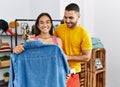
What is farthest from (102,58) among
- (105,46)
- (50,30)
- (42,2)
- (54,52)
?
(54,52)

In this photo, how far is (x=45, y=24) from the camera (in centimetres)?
168

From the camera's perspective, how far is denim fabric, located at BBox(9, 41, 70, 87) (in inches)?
53.6

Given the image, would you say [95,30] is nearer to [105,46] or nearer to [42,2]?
[105,46]

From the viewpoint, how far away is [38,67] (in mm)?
1393

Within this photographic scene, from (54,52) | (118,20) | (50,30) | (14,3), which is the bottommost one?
(54,52)

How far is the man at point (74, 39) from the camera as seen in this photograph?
1676 mm

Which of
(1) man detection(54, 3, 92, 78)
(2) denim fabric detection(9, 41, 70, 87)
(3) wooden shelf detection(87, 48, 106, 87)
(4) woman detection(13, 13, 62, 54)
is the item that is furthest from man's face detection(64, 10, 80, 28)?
(3) wooden shelf detection(87, 48, 106, 87)

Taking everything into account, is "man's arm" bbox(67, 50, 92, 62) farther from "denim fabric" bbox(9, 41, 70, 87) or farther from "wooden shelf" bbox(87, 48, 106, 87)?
"wooden shelf" bbox(87, 48, 106, 87)

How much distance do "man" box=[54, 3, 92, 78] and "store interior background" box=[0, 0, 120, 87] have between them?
1.29m

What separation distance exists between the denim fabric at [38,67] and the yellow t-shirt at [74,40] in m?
0.32

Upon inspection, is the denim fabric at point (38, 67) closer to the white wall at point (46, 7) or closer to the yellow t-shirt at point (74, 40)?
the yellow t-shirt at point (74, 40)

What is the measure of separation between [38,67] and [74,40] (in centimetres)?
45

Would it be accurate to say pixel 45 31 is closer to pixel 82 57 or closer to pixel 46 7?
pixel 82 57

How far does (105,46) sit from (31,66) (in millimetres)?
2078
